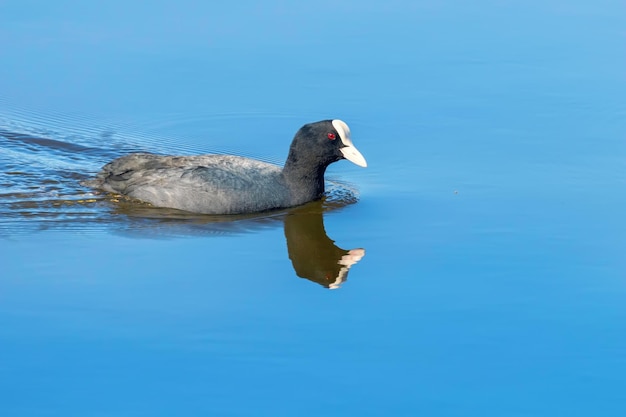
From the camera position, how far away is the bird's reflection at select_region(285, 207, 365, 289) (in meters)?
8.28

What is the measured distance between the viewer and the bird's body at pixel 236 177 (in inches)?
374

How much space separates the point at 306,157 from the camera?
9.72m

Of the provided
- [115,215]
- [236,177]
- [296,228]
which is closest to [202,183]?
[236,177]

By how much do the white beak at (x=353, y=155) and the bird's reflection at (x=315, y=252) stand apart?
556 millimetres

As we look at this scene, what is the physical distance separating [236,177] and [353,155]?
3.36 feet

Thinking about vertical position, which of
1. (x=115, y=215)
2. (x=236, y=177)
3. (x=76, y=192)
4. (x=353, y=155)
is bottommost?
(x=115, y=215)

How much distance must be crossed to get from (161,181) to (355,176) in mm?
1914

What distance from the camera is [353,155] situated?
959 centimetres

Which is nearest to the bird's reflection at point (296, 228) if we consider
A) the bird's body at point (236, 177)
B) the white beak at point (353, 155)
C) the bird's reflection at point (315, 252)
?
the bird's reflection at point (315, 252)

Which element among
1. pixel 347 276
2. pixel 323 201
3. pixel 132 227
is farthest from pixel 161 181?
pixel 347 276

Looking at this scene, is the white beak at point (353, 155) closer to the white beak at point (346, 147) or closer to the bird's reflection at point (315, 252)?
the white beak at point (346, 147)

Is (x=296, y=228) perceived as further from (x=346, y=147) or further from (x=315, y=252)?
(x=346, y=147)

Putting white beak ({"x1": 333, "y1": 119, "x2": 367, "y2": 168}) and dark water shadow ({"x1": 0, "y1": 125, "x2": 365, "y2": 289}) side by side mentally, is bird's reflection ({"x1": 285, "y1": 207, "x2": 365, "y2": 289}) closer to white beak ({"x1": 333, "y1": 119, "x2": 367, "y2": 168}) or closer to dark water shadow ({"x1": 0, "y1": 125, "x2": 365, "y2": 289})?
dark water shadow ({"x1": 0, "y1": 125, "x2": 365, "y2": 289})

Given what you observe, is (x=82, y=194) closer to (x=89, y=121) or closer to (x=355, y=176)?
(x=89, y=121)
